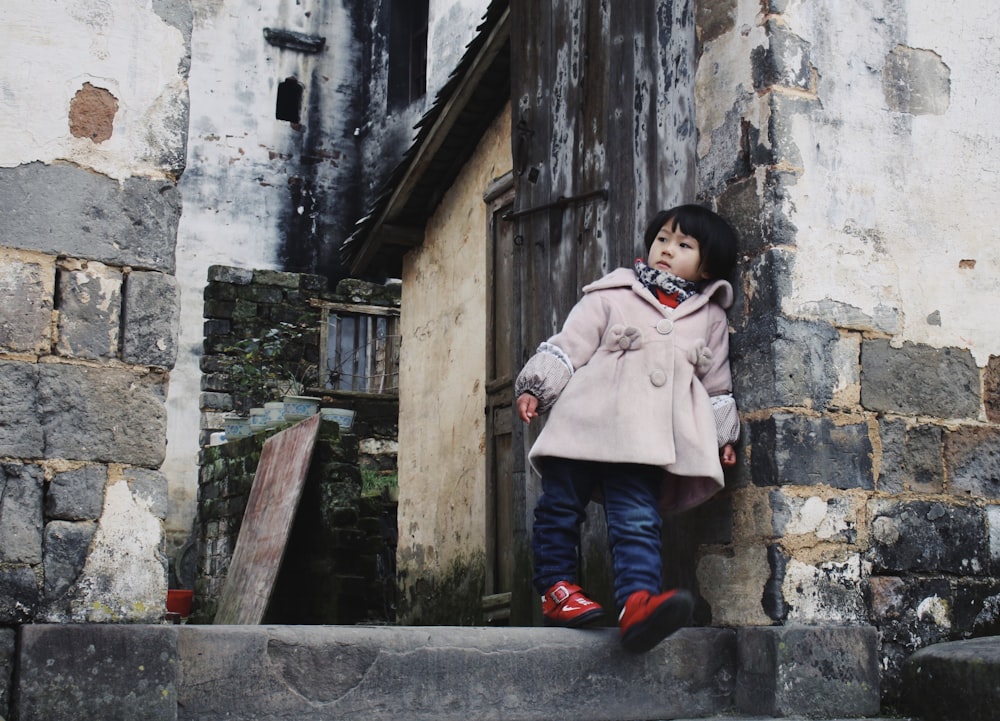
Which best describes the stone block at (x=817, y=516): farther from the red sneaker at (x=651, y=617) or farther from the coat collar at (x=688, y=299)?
the coat collar at (x=688, y=299)

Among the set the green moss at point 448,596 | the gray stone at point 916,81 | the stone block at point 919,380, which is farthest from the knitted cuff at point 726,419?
the green moss at point 448,596

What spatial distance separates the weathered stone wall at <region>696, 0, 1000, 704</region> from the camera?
3.85 m

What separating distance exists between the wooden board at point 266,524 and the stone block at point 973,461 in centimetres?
470

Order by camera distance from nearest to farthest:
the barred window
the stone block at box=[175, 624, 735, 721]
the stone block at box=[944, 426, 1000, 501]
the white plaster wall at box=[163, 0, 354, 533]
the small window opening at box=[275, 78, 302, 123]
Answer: the stone block at box=[175, 624, 735, 721]
the stone block at box=[944, 426, 1000, 501]
the barred window
the white plaster wall at box=[163, 0, 354, 533]
the small window opening at box=[275, 78, 302, 123]

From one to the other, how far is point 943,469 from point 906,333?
425 mm

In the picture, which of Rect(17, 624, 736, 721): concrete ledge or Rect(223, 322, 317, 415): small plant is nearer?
Rect(17, 624, 736, 721): concrete ledge

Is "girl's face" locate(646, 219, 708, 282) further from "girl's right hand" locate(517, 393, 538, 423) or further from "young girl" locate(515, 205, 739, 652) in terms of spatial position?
"girl's right hand" locate(517, 393, 538, 423)

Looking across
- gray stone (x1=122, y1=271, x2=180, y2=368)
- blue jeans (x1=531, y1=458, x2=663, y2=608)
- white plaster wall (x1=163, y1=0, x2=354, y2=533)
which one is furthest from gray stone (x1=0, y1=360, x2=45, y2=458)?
white plaster wall (x1=163, y1=0, x2=354, y2=533)

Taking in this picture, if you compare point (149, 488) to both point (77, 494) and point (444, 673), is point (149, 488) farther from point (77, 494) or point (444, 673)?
point (444, 673)

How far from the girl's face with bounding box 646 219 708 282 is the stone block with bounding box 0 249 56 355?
1731mm

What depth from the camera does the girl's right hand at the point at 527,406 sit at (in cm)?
369

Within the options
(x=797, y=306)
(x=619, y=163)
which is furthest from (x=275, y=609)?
(x=797, y=306)

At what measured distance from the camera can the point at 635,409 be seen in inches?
146

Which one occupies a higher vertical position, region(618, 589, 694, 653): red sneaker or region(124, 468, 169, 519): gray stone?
region(124, 468, 169, 519): gray stone
